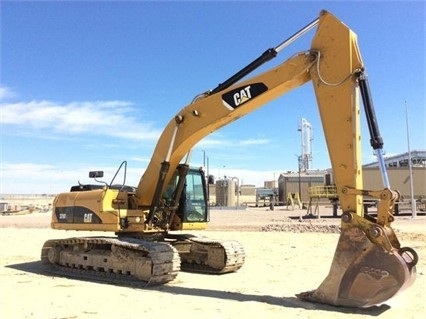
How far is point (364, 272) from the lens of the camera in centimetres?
704

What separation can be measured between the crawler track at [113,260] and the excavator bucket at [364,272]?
3.40 metres

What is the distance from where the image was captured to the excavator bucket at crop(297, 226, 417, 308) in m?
6.81

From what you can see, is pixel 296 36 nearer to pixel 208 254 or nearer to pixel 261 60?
pixel 261 60

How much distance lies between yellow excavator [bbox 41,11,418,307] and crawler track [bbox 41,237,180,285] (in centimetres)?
2

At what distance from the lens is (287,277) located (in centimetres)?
1055

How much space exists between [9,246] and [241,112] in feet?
39.9

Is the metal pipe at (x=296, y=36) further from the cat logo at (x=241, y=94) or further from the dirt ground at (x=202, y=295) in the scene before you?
the dirt ground at (x=202, y=295)

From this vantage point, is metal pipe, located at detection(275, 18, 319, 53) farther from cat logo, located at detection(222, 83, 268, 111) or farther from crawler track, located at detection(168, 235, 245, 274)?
crawler track, located at detection(168, 235, 245, 274)

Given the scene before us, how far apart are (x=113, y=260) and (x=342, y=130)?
5531mm

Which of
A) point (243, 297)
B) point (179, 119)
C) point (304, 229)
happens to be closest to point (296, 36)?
point (179, 119)

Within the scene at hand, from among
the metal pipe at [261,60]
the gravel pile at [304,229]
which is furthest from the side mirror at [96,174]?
the gravel pile at [304,229]

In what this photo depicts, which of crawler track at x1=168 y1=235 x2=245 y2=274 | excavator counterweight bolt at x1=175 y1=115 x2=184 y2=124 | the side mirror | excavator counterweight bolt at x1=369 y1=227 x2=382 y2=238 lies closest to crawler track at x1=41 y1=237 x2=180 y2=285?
the side mirror

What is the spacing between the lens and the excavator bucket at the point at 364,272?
6.81m

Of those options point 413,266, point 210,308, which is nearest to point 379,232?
point 413,266
